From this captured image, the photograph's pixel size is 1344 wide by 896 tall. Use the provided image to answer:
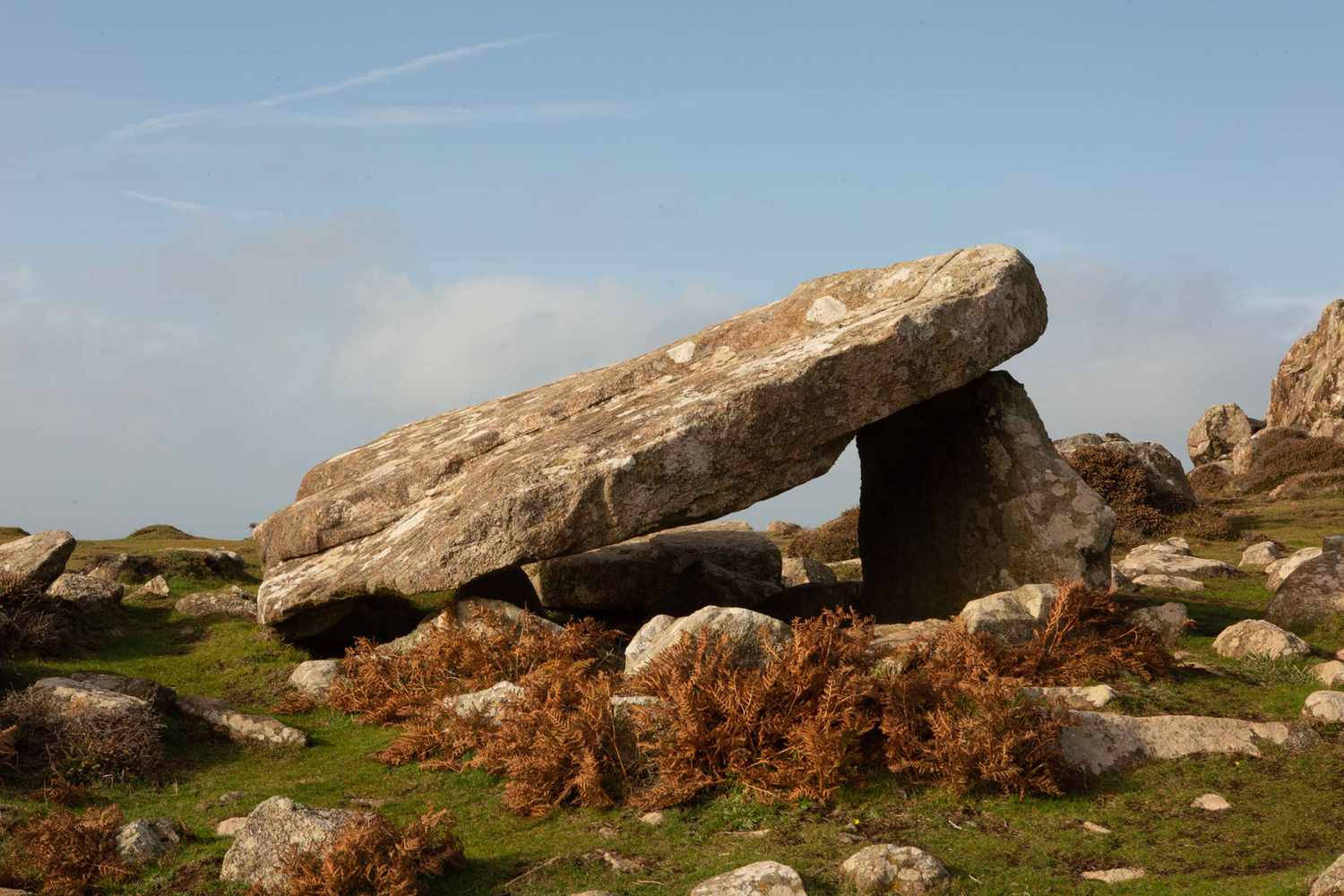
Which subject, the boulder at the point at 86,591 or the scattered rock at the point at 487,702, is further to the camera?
the boulder at the point at 86,591

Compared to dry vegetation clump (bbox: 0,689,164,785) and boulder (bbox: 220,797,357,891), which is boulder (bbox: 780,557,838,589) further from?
boulder (bbox: 220,797,357,891)

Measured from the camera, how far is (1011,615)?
1255 centimetres

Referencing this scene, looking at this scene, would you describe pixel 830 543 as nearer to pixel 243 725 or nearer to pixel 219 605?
pixel 219 605

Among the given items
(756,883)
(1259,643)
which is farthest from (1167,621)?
(756,883)

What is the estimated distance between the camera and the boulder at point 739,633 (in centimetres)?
1091

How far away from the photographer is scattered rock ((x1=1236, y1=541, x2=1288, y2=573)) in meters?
21.9

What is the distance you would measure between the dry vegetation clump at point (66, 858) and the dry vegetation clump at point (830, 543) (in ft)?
62.7

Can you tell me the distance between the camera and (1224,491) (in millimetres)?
39844

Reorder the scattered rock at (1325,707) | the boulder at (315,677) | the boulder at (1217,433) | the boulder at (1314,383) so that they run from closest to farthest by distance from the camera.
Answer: the scattered rock at (1325,707) < the boulder at (315,677) < the boulder at (1314,383) < the boulder at (1217,433)

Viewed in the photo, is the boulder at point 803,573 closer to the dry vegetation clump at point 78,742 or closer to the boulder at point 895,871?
the dry vegetation clump at point 78,742

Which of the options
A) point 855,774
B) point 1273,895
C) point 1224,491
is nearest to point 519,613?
point 855,774

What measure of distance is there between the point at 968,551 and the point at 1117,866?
746cm

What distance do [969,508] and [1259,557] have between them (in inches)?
377

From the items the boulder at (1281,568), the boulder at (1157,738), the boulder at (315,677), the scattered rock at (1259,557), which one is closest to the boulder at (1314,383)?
the scattered rock at (1259,557)
